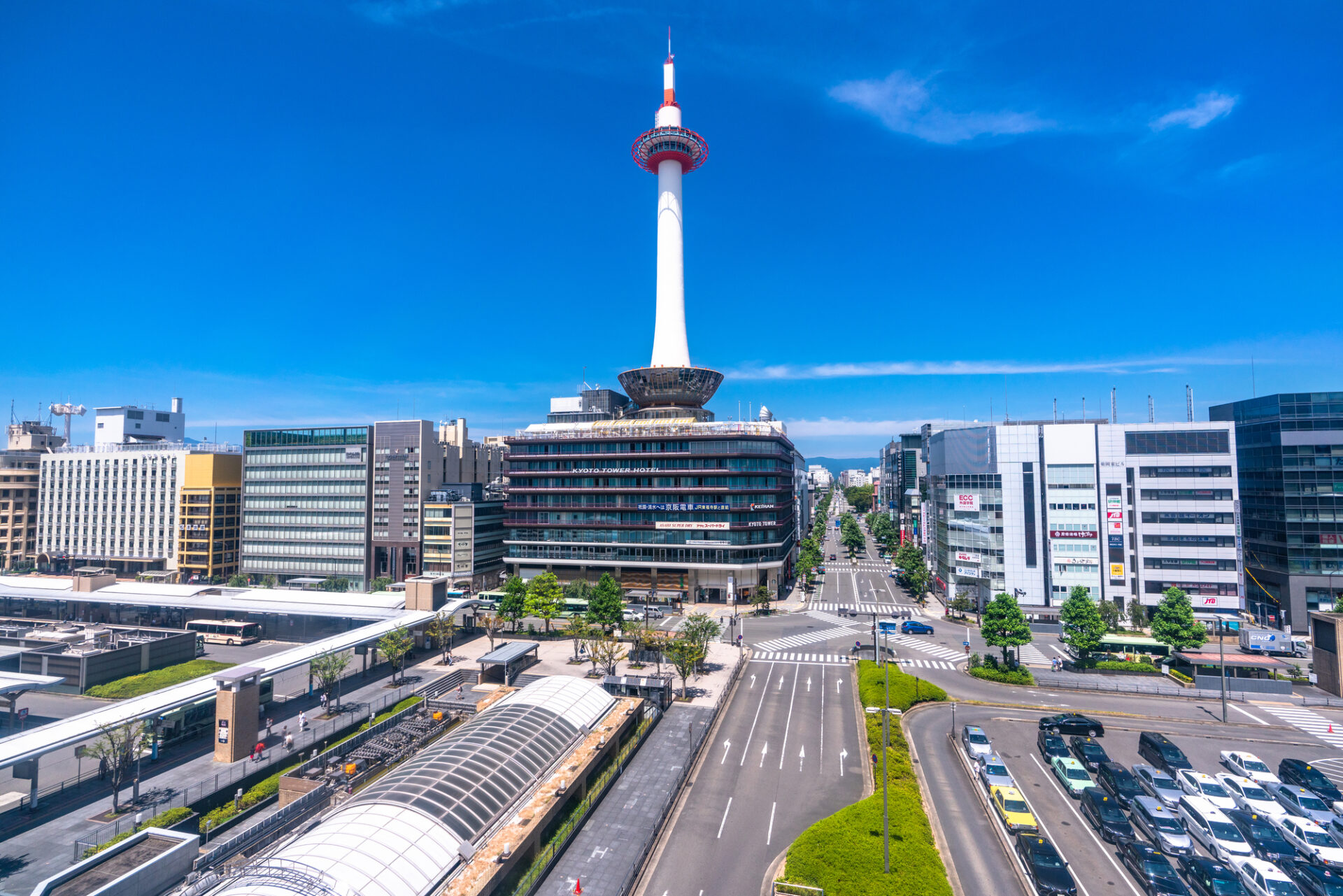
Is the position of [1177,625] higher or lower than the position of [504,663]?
higher

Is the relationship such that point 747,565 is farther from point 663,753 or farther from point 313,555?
point 313,555

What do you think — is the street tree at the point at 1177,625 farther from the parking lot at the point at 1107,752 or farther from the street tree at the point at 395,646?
the street tree at the point at 395,646

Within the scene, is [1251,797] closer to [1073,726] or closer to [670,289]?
[1073,726]

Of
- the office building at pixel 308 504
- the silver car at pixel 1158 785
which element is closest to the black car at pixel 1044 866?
the silver car at pixel 1158 785

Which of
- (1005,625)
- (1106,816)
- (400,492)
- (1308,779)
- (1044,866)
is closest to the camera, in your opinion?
(1044,866)

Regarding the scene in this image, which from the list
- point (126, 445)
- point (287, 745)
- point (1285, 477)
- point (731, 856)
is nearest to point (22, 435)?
point (126, 445)

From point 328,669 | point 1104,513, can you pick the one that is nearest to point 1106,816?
point 328,669
